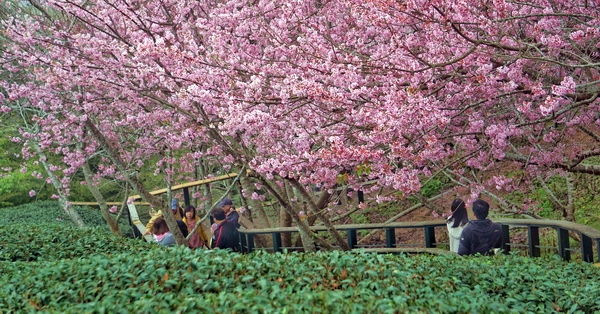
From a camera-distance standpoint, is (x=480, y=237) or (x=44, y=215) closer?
(x=480, y=237)

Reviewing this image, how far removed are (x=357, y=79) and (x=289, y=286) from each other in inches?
133

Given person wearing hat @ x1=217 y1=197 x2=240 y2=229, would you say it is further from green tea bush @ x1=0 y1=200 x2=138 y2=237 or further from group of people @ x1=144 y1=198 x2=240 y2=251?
green tea bush @ x1=0 y1=200 x2=138 y2=237

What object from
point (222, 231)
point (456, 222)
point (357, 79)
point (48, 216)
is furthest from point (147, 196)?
point (48, 216)

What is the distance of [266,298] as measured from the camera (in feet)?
10.5

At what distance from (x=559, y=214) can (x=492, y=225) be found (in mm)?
5220

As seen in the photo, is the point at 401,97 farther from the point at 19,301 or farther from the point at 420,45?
the point at 19,301

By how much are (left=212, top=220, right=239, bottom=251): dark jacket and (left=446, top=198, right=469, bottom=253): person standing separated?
12.2 feet

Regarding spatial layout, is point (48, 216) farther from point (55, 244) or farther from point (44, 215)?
point (55, 244)

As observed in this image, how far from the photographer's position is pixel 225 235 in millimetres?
8930

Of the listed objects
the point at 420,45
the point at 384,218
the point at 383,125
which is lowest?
the point at 384,218

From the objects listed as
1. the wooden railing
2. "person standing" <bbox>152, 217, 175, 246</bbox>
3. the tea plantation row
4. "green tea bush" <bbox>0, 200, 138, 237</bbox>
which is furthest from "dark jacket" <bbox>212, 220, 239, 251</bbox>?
"green tea bush" <bbox>0, 200, 138, 237</bbox>

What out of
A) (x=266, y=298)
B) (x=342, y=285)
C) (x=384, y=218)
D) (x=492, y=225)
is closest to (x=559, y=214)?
(x=384, y=218)

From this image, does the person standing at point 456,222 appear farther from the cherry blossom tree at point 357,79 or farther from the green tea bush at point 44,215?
the green tea bush at point 44,215

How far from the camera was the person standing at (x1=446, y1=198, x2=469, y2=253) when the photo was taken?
684 centimetres
